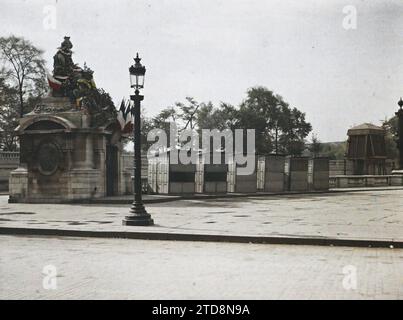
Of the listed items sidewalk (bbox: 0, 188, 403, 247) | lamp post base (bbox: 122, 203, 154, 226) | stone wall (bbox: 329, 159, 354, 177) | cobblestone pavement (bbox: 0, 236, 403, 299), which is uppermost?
stone wall (bbox: 329, 159, 354, 177)

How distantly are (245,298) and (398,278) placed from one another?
106 inches

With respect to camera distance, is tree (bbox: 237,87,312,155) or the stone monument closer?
the stone monument

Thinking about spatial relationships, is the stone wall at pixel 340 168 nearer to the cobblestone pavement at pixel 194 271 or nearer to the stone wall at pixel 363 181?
the stone wall at pixel 363 181

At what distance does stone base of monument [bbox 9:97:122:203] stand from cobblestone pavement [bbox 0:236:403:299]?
12.3 m

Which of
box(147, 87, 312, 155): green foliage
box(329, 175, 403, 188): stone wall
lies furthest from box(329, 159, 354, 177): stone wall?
box(147, 87, 312, 155): green foliage

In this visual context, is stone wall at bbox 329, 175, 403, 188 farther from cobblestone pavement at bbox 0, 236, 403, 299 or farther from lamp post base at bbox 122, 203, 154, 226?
cobblestone pavement at bbox 0, 236, 403, 299

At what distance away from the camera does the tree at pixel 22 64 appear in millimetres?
56531

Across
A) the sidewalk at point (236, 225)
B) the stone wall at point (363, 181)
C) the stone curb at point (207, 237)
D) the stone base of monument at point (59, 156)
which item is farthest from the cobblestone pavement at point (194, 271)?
the stone wall at point (363, 181)

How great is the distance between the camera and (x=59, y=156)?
24.5 m

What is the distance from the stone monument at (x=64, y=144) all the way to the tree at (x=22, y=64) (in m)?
32.3

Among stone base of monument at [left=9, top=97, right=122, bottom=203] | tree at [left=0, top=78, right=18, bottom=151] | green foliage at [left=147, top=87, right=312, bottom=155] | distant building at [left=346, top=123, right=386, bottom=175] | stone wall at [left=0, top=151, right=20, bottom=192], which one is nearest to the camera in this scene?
stone base of monument at [left=9, top=97, right=122, bottom=203]

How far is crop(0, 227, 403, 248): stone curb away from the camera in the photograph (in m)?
11.5

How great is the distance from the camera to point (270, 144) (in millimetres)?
89750
